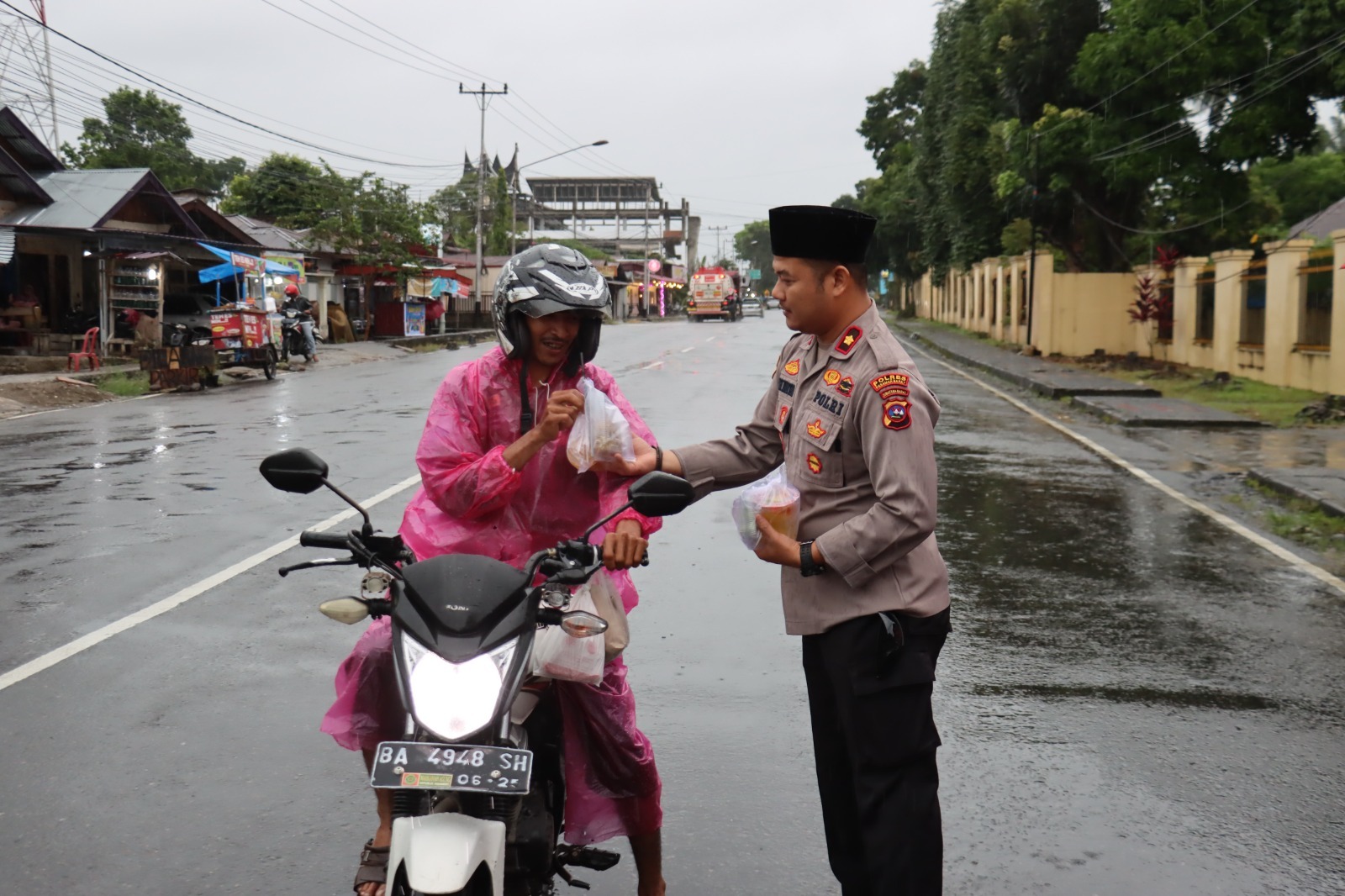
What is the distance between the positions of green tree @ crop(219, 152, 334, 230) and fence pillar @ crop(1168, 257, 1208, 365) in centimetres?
3051

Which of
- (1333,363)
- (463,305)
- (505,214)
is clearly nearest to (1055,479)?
(1333,363)

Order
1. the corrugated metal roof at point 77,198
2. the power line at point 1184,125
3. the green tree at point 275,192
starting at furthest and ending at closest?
the green tree at point 275,192 < the corrugated metal roof at point 77,198 < the power line at point 1184,125

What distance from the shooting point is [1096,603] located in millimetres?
7117

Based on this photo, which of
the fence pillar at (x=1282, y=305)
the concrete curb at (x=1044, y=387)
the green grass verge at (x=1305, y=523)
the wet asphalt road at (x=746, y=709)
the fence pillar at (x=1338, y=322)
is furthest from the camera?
the concrete curb at (x=1044, y=387)

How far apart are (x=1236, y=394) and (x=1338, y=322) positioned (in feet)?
7.83

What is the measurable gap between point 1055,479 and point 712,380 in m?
11.2

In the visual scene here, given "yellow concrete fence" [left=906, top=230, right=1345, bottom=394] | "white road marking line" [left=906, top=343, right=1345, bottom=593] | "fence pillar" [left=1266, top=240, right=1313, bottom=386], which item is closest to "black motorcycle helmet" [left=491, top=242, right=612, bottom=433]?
"white road marking line" [left=906, top=343, right=1345, bottom=593]

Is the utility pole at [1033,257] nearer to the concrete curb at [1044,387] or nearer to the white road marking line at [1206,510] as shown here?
the concrete curb at [1044,387]

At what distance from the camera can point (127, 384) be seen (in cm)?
2233

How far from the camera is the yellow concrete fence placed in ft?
64.1

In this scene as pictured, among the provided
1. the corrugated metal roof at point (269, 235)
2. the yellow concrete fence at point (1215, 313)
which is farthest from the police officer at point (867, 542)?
the corrugated metal roof at point (269, 235)

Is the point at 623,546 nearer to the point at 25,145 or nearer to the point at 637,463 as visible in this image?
the point at 637,463

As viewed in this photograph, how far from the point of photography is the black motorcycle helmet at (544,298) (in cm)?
307

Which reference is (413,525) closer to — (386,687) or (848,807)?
(386,687)
